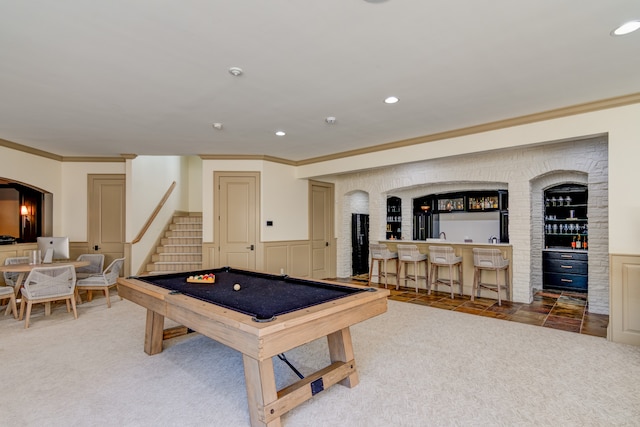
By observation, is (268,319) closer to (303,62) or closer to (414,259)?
(303,62)

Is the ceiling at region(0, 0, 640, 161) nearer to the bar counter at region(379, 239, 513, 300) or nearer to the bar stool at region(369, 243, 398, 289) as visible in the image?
the bar counter at region(379, 239, 513, 300)

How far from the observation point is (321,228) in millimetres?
7492

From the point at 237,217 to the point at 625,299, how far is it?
18.7 ft

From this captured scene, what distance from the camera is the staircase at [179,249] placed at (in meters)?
6.74

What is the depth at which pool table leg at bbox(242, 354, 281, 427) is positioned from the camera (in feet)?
6.54

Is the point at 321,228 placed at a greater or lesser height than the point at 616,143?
lesser

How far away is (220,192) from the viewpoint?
616cm

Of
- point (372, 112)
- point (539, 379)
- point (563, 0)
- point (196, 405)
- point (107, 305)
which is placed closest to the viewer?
point (563, 0)

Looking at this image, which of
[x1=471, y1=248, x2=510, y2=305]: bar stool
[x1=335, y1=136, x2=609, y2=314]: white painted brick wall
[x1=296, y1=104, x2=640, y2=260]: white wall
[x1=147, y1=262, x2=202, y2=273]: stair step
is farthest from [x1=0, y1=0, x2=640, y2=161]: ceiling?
[x1=147, y1=262, x2=202, y2=273]: stair step

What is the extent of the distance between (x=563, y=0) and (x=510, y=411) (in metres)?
2.71

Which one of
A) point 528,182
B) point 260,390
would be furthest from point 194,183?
point 260,390

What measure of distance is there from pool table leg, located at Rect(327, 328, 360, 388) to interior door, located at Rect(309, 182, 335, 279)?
4.55 meters

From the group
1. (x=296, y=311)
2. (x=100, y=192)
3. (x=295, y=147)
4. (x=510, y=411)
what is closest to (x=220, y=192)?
(x=295, y=147)

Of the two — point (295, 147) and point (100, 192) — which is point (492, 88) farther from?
point (100, 192)
